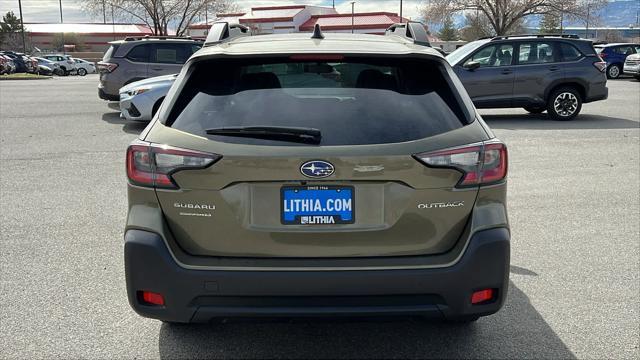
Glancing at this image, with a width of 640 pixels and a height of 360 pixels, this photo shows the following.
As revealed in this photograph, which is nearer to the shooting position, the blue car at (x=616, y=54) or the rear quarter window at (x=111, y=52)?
the rear quarter window at (x=111, y=52)

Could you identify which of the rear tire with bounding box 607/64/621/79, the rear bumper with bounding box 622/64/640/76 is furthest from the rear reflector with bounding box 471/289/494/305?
the rear tire with bounding box 607/64/621/79

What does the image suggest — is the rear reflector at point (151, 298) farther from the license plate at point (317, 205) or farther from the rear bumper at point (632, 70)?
the rear bumper at point (632, 70)

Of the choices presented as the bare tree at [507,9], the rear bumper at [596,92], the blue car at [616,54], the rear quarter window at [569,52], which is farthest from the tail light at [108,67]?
the bare tree at [507,9]

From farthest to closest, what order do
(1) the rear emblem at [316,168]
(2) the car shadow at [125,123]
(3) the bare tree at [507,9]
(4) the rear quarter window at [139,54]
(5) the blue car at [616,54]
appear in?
(3) the bare tree at [507,9]
(5) the blue car at [616,54]
(4) the rear quarter window at [139,54]
(2) the car shadow at [125,123]
(1) the rear emblem at [316,168]

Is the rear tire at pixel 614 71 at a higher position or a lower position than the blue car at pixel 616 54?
lower

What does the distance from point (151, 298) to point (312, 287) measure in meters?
0.80

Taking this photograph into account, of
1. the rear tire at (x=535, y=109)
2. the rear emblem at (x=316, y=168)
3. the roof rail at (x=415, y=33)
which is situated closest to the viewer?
the rear emblem at (x=316, y=168)

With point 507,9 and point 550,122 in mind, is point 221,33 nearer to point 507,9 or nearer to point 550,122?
point 550,122

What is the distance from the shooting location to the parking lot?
11.5 ft

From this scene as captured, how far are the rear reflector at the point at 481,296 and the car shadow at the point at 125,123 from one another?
9849 mm

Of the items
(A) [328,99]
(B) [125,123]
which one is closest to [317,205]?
(A) [328,99]

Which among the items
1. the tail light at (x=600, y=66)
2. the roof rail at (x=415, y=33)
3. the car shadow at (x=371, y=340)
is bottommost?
the car shadow at (x=371, y=340)

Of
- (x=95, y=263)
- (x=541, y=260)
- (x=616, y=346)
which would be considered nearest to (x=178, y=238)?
(x=95, y=263)

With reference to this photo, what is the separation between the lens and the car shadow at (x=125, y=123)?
39.7 ft
